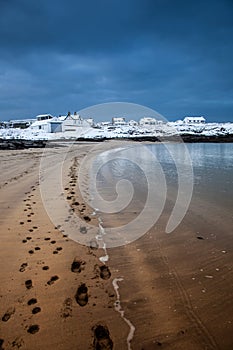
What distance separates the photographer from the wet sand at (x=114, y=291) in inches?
85.3

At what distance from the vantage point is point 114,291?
9.09ft

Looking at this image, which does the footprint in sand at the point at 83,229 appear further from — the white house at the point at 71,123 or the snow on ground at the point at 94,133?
the white house at the point at 71,123

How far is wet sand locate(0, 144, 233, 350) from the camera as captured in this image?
2.17m

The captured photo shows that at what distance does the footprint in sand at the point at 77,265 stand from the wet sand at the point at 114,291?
1cm

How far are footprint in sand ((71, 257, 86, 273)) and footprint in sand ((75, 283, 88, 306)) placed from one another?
1.12 feet

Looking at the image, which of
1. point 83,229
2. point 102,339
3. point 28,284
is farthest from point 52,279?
point 83,229

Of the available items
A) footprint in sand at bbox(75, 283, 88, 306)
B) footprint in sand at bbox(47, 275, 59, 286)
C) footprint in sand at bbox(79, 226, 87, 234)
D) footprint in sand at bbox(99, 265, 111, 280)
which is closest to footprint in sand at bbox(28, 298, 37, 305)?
footprint in sand at bbox(47, 275, 59, 286)

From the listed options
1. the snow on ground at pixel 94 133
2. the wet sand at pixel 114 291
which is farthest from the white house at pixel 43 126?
the wet sand at pixel 114 291

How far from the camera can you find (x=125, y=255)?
3625 millimetres

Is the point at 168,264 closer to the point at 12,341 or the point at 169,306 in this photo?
the point at 169,306

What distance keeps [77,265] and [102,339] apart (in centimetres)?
→ 125

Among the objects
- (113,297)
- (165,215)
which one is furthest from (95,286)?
(165,215)

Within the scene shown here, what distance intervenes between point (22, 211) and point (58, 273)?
2658 mm

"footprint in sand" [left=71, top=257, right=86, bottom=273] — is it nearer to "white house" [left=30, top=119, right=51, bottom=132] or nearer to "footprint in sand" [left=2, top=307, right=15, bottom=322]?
"footprint in sand" [left=2, top=307, right=15, bottom=322]
